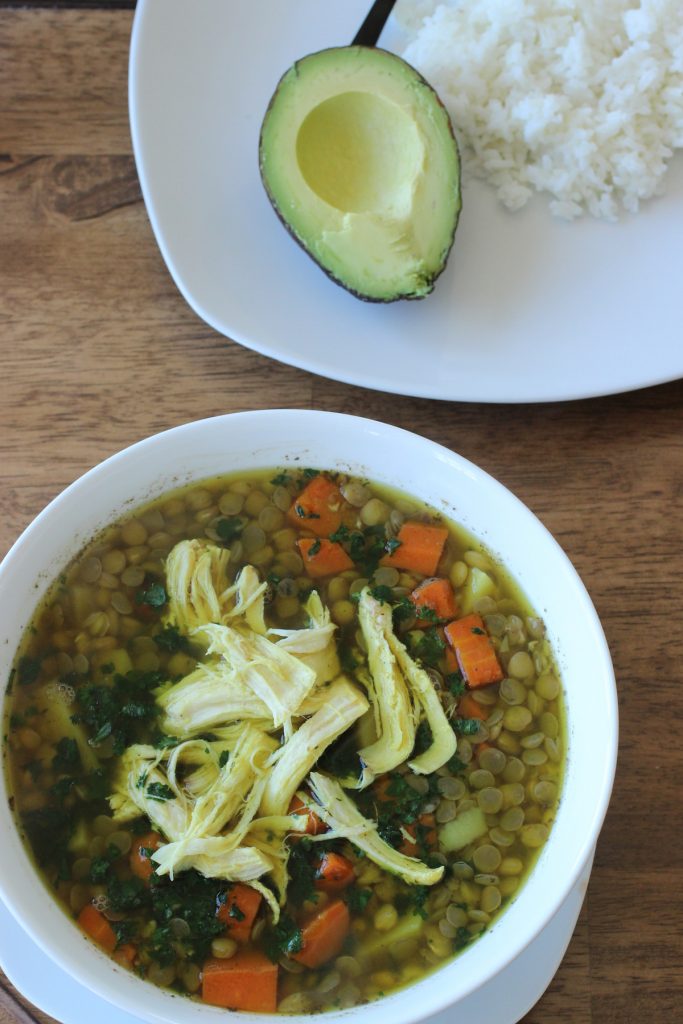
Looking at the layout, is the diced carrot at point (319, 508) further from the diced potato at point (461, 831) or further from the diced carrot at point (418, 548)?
the diced potato at point (461, 831)

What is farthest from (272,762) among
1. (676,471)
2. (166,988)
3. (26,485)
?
(676,471)

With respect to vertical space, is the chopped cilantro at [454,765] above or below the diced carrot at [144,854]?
above

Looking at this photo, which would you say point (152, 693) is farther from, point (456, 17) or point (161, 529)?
point (456, 17)

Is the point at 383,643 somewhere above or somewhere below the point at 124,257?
below

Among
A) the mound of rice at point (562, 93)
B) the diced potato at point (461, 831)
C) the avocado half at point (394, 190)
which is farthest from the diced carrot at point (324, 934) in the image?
the mound of rice at point (562, 93)

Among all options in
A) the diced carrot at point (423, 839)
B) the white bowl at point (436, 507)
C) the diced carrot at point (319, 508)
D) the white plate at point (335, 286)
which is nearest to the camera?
the white bowl at point (436, 507)

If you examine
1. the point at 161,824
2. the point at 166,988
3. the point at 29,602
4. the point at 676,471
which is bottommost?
the point at 166,988

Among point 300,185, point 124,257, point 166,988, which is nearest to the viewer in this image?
point 166,988
